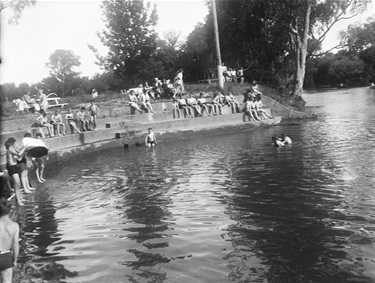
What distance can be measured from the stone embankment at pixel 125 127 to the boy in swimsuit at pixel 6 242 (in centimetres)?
1258

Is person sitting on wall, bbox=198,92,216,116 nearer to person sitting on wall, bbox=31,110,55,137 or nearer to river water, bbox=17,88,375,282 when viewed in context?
person sitting on wall, bbox=31,110,55,137

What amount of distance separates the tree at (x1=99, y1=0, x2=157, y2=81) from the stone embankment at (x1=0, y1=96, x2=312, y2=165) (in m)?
16.9

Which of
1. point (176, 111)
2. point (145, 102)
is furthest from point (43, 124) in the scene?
point (176, 111)

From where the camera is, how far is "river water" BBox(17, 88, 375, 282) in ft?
18.8

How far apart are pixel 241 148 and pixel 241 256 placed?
11551 mm

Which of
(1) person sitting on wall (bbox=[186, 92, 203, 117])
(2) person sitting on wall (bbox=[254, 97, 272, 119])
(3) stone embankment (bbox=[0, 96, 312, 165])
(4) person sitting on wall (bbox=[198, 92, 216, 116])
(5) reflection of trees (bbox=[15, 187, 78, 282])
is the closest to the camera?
(5) reflection of trees (bbox=[15, 187, 78, 282])

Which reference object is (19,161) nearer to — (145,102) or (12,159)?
(12,159)

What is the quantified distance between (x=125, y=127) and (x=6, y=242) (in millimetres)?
17849

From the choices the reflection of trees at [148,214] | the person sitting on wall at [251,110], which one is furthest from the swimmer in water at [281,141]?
the person sitting on wall at [251,110]

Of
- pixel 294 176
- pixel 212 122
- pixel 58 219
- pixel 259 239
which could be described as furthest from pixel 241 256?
pixel 212 122

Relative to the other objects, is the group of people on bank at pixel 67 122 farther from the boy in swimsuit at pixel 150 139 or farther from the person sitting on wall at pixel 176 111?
the person sitting on wall at pixel 176 111

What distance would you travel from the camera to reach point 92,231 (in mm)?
7637

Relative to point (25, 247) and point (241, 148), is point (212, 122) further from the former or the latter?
point (25, 247)

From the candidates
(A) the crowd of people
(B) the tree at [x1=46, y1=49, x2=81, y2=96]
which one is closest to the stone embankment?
(A) the crowd of people
